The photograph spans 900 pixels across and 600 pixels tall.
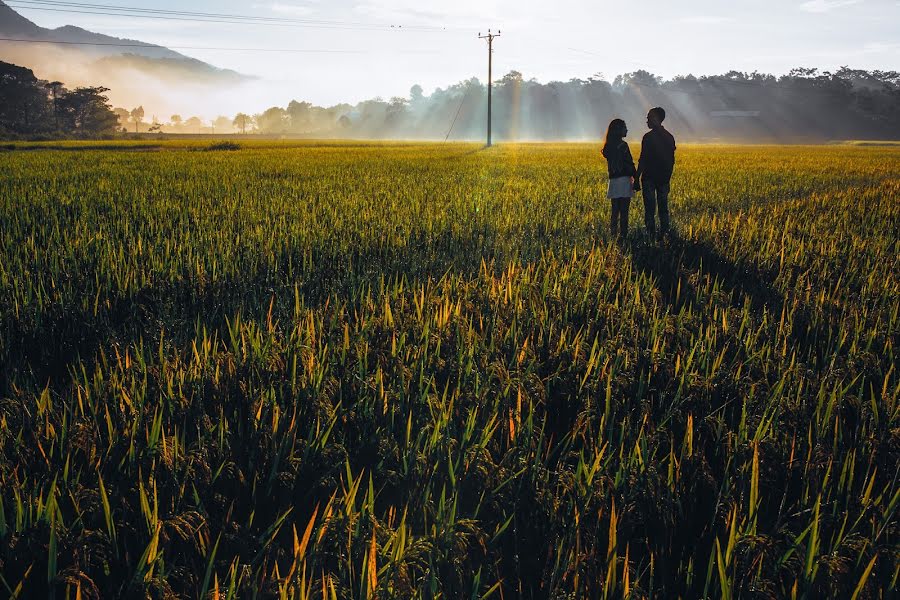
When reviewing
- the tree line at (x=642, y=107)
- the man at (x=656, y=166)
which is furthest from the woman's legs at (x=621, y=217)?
the tree line at (x=642, y=107)

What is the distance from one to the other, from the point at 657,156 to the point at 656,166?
0.11 metres

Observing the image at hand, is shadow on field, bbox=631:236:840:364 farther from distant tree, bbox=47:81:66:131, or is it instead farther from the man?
distant tree, bbox=47:81:66:131

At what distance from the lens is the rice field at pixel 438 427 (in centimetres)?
141

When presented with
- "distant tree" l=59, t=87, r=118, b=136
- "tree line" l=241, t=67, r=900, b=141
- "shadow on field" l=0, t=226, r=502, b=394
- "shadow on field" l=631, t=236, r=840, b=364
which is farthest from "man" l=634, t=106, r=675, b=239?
"tree line" l=241, t=67, r=900, b=141

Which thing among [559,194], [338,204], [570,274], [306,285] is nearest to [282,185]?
[338,204]

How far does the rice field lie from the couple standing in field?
1472mm

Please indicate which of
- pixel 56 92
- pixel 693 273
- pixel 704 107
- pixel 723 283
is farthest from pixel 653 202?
pixel 704 107

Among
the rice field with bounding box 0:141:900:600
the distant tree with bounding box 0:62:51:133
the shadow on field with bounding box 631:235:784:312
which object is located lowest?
the rice field with bounding box 0:141:900:600

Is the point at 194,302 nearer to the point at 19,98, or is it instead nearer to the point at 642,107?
the point at 19,98

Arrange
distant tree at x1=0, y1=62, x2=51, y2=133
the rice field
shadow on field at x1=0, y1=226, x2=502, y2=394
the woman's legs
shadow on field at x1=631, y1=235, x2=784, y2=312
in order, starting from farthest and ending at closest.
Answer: distant tree at x1=0, y1=62, x2=51, y2=133 < the woman's legs < shadow on field at x1=631, y1=235, x2=784, y2=312 < shadow on field at x1=0, y1=226, x2=502, y2=394 < the rice field

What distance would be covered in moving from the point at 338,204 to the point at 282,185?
3.24m

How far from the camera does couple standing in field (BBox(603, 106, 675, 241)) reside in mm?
6488

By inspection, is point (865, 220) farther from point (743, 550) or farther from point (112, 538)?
point (112, 538)

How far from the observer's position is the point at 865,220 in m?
7.81
